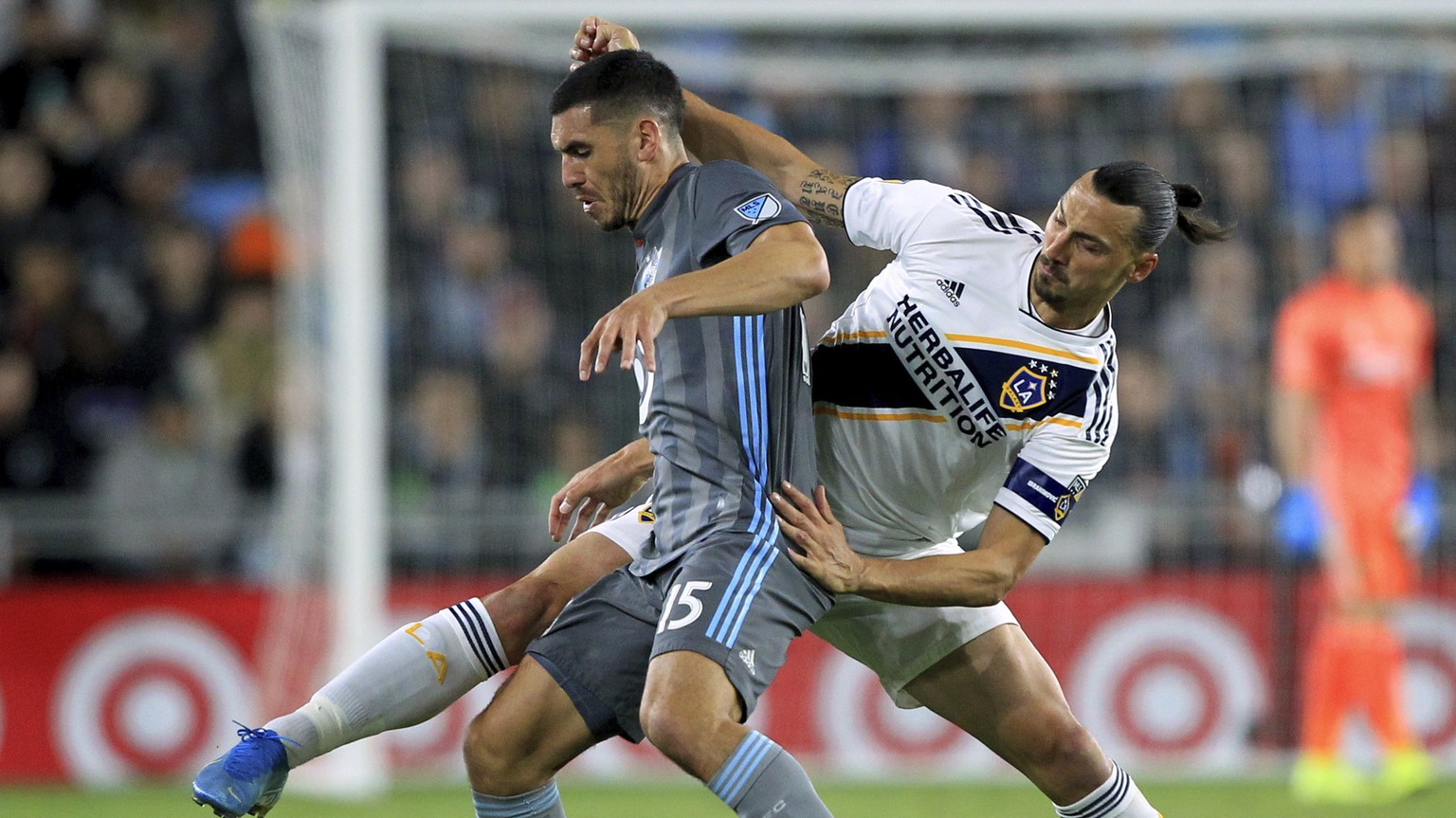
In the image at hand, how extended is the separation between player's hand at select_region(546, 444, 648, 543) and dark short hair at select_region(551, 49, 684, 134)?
2.96 ft

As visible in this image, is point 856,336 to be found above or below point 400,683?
above

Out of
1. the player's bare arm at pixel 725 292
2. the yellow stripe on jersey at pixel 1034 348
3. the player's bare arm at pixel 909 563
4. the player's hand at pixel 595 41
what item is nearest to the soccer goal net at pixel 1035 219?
the player's hand at pixel 595 41

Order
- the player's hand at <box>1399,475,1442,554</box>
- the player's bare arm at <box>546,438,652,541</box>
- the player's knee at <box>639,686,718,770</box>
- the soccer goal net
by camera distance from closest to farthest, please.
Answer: the player's knee at <box>639,686,718,770</box> < the player's bare arm at <box>546,438,652,541</box> < the player's hand at <box>1399,475,1442,554</box> < the soccer goal net

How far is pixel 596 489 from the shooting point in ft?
14.9

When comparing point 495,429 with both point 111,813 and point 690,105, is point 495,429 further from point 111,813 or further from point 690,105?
Result: point 690,105

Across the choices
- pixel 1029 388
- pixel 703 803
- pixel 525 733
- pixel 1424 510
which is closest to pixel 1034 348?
pixel 1029 388

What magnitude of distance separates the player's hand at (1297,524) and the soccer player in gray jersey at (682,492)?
598 centimetres

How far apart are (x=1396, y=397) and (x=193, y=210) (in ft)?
24.6

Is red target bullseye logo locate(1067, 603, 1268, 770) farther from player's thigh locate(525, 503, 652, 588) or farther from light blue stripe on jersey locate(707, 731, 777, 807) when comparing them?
light blue stripe on jersey locate(707, 731, 777, 807)

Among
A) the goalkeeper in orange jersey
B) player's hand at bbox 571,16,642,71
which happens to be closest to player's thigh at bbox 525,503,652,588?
player's hand at bbox 571,16,642,71

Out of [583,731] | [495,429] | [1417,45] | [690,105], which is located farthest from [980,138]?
[583,731]

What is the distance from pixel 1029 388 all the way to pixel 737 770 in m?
1.18

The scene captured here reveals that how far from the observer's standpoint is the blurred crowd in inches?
371

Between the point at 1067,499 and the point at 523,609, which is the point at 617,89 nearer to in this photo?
the point at 523,609
